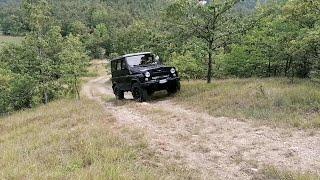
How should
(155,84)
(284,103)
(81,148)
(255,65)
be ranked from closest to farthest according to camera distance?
1. (81,148)
2. (284,103)
3. (155,84)
4. (255,65)

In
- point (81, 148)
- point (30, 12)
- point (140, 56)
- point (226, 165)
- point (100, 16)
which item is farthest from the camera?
point (100, 16)

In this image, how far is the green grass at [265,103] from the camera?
10.2 m

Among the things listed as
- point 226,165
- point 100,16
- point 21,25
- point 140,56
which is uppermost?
point 100,16

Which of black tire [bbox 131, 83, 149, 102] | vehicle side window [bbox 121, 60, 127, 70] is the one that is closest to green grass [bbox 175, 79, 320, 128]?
black tire [bbox 131, 83, 149, 102]

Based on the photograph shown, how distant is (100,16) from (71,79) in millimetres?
109610

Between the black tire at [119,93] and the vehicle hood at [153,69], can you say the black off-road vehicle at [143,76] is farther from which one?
the black tire at [119,93]

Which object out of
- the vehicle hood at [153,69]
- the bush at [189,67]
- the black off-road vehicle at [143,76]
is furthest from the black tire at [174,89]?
the bush at [189,67]

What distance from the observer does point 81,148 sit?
28.7 ft

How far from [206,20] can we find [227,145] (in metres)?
10.5

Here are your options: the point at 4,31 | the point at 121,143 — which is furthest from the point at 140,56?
the point at 4,31

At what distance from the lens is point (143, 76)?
16672 millimetres

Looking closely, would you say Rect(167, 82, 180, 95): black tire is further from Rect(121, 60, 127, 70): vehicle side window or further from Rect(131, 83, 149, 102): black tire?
Rect(121, 60, 127, 70): vehicle side window

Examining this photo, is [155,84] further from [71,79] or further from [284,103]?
[71,79]

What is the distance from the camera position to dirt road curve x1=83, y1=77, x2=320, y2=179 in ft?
22.9
